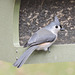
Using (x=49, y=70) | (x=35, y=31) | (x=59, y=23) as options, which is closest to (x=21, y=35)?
(x=35, y=31)

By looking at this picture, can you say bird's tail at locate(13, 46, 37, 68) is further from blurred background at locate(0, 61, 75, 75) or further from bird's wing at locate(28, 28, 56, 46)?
blurred background at locate(0, 61, 75, 75)

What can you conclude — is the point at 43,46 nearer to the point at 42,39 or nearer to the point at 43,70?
the point at 42,39

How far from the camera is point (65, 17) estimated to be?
13.8 ft

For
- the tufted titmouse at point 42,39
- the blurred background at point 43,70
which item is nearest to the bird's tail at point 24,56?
the tufted titmouse at point 42,39

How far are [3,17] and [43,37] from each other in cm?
50

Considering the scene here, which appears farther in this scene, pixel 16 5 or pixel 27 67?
pixel 27 67

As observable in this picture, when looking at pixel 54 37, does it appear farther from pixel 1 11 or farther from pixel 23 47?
pixel 1 11

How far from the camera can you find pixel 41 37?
3967 mm

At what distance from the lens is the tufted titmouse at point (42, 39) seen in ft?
12.8

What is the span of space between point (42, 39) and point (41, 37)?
0.08ft

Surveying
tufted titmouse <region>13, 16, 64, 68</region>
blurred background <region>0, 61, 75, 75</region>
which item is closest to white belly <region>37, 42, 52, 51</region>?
tufted titmouse <region>13, 16, 64, 68</region>

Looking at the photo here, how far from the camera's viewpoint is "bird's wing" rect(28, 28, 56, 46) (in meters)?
3.92

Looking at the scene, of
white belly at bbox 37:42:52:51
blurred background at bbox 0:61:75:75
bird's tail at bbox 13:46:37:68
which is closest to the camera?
bird's tail at bbox 13:46:37:68

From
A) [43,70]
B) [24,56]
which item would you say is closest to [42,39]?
[24,56]
